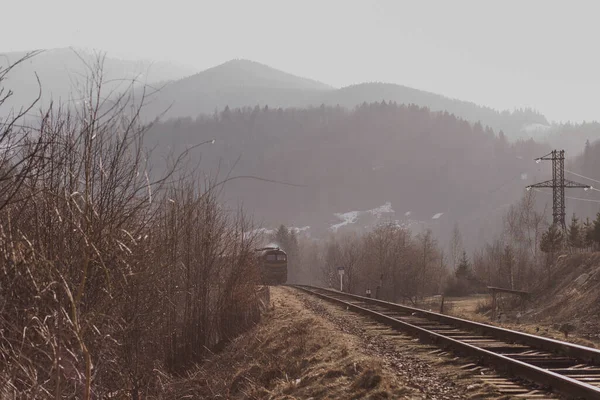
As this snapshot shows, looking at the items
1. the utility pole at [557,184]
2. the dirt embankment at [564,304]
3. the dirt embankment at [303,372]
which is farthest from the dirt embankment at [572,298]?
the dirt embankment at [303,372]

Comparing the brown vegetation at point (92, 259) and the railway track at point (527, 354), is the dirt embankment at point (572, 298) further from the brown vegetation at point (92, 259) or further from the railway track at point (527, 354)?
the brown vegetation at point (92, 259)

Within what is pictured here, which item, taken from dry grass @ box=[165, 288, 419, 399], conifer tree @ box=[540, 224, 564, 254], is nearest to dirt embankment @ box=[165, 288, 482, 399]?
dry grass @ box=[165, 288, 419, 399]

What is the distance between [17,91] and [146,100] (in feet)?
6.67

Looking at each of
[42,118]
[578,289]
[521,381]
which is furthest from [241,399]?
[578,289]

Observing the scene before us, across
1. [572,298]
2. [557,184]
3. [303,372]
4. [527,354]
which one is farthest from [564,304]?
[303,372]

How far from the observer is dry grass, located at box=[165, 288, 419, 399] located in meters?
7.66

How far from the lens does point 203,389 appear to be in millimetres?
10016

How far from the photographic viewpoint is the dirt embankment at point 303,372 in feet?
24.1

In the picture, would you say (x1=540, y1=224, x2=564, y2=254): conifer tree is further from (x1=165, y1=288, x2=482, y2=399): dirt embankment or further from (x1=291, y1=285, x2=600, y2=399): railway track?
(x1=165, y1=288, x2=482, y2=399): dirt embankment

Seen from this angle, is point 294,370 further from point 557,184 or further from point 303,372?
point 557,184

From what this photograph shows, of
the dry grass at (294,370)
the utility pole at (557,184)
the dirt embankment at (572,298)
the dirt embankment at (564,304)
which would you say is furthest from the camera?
the utility pole at (557,184)

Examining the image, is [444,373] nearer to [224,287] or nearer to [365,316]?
[224,287]

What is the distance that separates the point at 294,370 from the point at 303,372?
560 millimetres

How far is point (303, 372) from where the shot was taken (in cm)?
962
